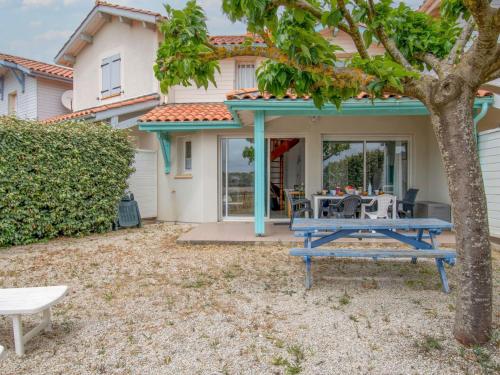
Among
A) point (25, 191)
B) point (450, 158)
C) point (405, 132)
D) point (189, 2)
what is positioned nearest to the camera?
point (450, 158)

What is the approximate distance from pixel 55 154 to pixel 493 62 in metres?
8.03

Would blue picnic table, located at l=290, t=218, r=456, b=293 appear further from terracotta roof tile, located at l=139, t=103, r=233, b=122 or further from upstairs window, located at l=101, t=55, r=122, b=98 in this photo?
upstairs window, located at l=101, t=55, r=122, b=98

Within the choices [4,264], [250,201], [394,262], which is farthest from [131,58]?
[394,262]

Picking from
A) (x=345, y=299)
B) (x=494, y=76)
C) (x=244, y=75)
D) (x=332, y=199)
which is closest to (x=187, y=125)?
(x=244, y=75)

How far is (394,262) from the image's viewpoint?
5.89 meters

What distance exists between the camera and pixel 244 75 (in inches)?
462

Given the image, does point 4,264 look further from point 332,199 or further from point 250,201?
point 332,199

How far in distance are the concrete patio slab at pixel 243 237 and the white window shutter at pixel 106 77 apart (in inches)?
286

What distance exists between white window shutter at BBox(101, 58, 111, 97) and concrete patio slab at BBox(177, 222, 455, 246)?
727cm

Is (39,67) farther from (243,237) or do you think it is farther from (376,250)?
(376,250)

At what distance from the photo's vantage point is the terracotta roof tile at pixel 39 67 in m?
15.1

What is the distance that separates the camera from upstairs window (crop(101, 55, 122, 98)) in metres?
12.9

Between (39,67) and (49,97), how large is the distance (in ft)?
4.26

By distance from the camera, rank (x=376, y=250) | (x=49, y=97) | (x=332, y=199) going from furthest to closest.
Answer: (x=49, y=97)
(x=332, y=199)
(x=376, y=250)
